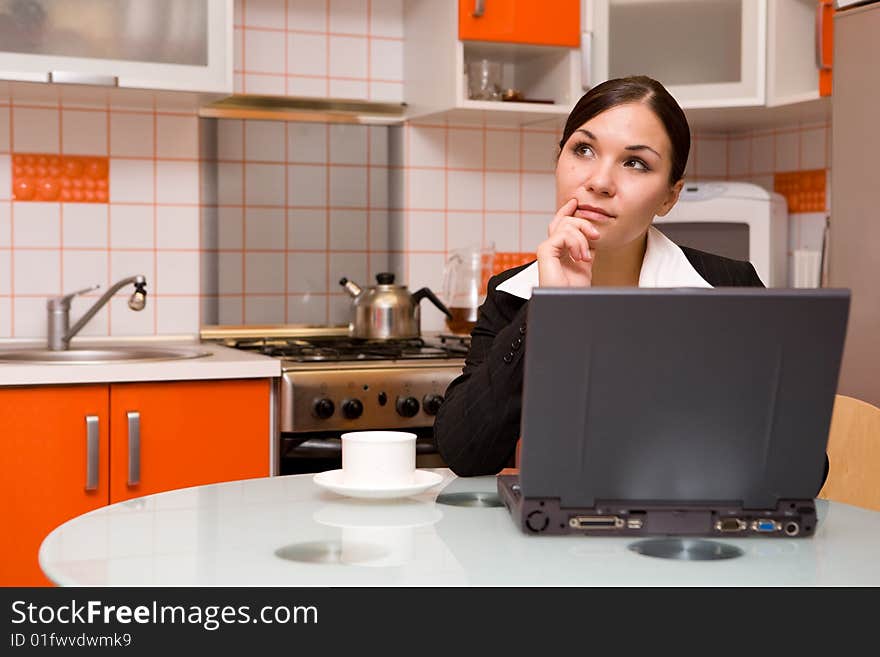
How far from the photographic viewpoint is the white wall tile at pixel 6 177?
3.11 metres

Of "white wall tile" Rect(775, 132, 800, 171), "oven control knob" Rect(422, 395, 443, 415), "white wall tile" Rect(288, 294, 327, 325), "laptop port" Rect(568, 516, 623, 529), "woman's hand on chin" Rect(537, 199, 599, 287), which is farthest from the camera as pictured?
"white wall tile" Rect(775, 132, 800, 171)

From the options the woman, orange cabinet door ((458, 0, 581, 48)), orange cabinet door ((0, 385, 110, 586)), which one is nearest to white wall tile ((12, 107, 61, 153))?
orange cabinet door ((0, 385, 110, 586))

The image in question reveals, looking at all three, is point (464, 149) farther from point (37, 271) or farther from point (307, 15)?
point (37, 271)

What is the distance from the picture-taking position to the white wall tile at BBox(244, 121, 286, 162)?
11.1ft

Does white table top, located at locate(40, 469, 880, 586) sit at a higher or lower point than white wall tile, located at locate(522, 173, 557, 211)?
lower

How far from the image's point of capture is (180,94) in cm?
297

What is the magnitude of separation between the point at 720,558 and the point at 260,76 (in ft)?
8.28

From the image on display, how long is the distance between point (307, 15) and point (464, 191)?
69 cm

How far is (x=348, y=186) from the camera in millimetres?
3506

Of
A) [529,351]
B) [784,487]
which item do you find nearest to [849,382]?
[784,487]

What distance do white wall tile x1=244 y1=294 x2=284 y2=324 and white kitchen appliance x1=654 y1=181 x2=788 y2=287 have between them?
1.15 metres

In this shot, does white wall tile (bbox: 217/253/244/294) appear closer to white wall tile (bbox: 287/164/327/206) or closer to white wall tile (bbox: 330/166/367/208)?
white wall tile (bbox: 287/164/327/206)
